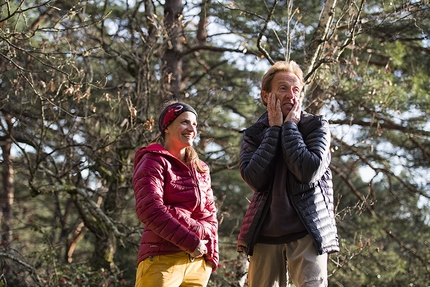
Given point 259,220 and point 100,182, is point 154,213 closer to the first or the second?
point 259,220

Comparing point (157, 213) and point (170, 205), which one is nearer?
point (157, 213)

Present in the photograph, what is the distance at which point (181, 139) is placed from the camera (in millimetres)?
3381

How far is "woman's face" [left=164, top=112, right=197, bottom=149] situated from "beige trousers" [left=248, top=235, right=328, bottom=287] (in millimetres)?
848

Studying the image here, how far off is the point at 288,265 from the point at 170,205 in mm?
764

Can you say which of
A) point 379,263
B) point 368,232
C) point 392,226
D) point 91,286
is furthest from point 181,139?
point 392,226

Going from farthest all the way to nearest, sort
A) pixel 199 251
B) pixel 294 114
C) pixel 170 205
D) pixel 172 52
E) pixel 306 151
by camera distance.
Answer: pixel 172 52 → pixel 170 205 → pixel 199 251 → pixel 294 114 → pixel 306 151

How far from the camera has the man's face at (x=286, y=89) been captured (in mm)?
3023

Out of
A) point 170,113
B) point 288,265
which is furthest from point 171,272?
point 170,113

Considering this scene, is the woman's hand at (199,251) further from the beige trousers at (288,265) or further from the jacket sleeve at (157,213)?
the beige trousers at (288,265)

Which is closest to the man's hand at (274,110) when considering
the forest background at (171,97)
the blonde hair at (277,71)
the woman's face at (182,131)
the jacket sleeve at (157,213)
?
the blonde hair at (277,71)

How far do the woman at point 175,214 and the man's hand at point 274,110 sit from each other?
583 millimetres

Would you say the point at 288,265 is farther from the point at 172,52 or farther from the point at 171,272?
the point at 172,52

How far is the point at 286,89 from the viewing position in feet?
10.00

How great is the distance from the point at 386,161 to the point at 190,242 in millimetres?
7427
